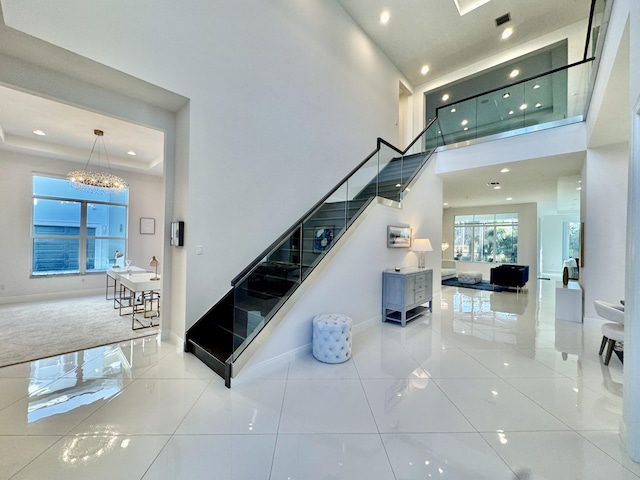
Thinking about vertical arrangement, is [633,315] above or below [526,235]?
below

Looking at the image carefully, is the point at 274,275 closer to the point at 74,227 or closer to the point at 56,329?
the point at 56,329

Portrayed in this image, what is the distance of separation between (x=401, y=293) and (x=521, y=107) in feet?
17.6

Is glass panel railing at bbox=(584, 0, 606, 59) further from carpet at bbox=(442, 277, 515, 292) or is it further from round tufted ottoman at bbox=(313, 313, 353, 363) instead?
carpet at bbox=(442, 277, 515, 292)

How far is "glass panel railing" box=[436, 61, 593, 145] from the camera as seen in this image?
5.34m

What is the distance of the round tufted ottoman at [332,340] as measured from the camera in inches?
126

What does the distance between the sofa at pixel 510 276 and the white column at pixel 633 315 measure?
7.30 metres

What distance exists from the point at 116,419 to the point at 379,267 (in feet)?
12.9

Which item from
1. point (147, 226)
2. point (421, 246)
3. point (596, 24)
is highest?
point (596, 24)

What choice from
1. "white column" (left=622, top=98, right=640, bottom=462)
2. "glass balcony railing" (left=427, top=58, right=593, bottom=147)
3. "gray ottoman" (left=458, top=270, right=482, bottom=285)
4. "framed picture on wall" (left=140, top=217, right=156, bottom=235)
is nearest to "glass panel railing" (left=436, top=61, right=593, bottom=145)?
"glass balcony railing" (left=427, top=58, right=593, bottom=147)

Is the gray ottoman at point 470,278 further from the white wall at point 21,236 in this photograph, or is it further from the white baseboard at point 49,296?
the white baseboard at point 49,296

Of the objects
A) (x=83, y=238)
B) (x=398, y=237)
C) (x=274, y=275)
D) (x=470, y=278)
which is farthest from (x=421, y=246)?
(x=83, y=238)

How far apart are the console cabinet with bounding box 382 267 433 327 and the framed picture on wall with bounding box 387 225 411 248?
550 millimetres

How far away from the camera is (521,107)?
6.06 m

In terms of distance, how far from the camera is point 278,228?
4.68 meters
